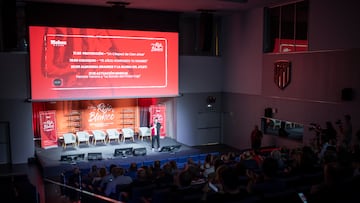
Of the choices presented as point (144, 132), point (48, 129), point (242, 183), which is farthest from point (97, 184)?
point (144, 132)

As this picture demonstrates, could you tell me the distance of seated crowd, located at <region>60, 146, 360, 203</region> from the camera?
12.8 ft

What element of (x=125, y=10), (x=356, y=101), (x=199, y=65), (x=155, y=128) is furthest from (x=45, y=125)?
(x=356, y=101)

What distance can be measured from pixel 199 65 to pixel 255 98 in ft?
9.49

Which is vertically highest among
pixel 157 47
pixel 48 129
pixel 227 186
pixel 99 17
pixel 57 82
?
pixel 99 17

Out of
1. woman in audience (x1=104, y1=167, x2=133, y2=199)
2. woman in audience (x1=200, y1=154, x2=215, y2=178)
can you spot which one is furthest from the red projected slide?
woman in audience (x1=104, y1=167, x2=133, y2=199)

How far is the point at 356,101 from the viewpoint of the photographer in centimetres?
964

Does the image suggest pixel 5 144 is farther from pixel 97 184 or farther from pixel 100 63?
pixel 97 184

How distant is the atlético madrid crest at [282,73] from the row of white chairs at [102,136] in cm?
587

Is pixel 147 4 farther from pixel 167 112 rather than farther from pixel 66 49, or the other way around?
pixel 167 112

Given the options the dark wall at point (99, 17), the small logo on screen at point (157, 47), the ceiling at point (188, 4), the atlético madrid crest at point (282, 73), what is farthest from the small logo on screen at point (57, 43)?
the atlético madrid crest at point (282, 73)

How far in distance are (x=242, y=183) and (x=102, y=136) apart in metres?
9.18

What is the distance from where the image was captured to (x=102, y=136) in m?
14.3

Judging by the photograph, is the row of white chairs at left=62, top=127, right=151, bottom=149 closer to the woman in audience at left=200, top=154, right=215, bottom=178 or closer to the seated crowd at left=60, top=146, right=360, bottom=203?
the seated crowd at left=60, top=146, right=360, bottom=203

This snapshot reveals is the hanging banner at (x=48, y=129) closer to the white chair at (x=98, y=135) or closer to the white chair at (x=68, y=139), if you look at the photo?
the white chair at (x=68, y=139)
